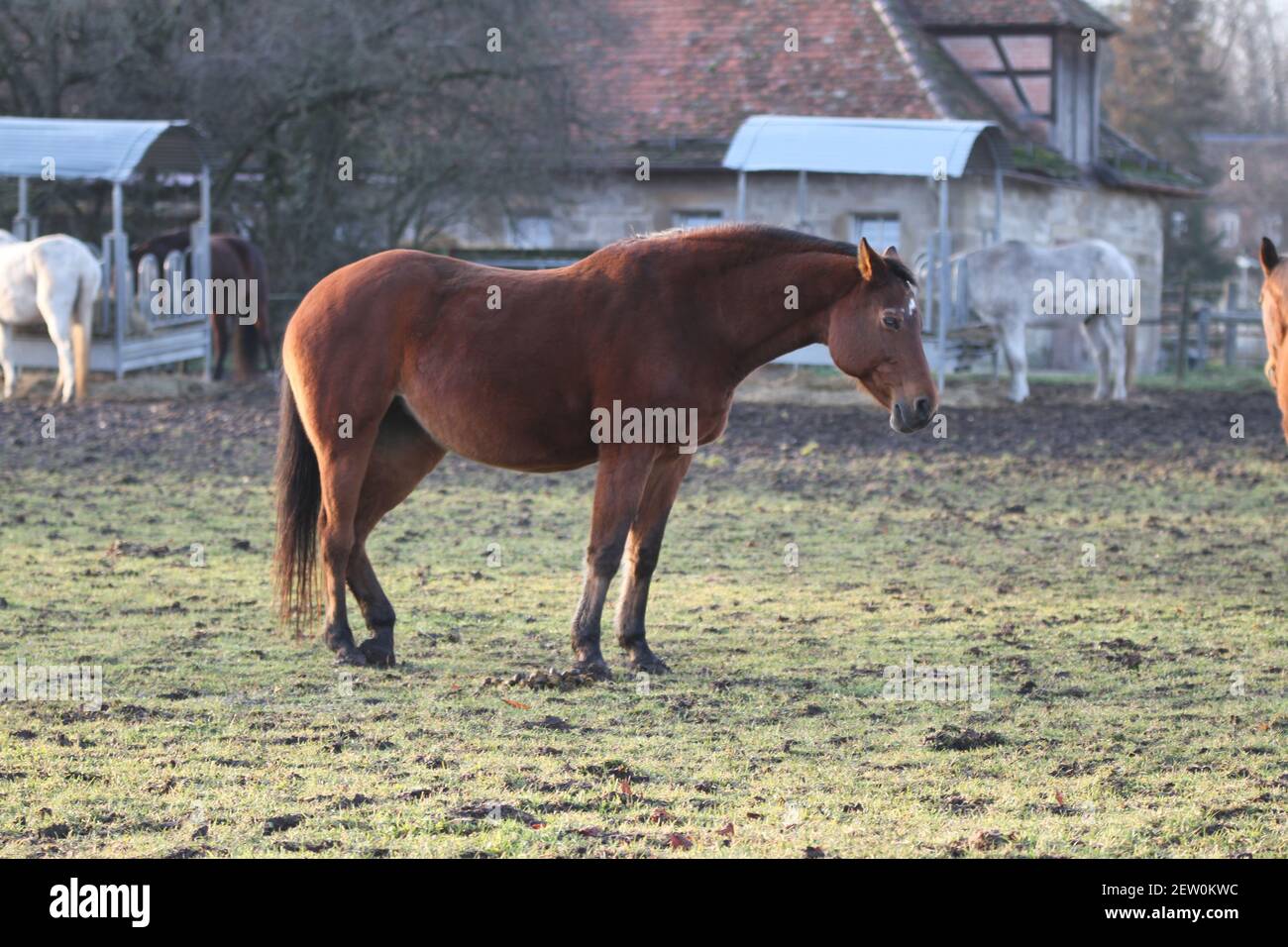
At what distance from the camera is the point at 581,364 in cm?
635

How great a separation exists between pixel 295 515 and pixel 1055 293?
1368 centimetres

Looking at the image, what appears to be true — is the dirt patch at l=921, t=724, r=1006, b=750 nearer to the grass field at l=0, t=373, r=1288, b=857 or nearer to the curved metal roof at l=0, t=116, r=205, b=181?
the grass field at l=0, t=373, r=1288, b=857

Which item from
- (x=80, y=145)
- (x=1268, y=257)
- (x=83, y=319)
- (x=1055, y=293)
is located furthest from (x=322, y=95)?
(x=1268, y=257)

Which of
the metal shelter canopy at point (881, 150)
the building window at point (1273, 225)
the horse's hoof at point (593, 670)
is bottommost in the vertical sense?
the horse's hoof at point (593, 670)

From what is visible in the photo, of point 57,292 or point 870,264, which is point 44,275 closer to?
point 57,292

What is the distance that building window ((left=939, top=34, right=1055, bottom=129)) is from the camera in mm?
25641

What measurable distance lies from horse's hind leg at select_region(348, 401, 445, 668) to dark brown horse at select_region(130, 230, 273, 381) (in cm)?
1291

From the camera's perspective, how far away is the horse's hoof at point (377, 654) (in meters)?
6.52

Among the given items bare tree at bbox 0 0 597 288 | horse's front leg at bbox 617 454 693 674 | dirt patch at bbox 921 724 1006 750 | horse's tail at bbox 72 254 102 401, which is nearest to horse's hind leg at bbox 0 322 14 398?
horse's tail at bbox 72 254 102 401

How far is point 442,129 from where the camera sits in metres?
21.4

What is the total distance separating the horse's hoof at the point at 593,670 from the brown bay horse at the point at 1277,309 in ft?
9.12

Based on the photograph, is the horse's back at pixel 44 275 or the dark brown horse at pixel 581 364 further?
the horse's back at pixel 44 275

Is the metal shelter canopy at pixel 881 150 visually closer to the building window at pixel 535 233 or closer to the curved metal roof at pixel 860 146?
the curved metal roof at pixel 860 146

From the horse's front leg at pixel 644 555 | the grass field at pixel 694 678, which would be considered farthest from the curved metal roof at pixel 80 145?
the horse's front leg at pixel 644 555
